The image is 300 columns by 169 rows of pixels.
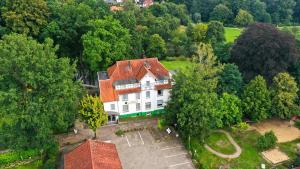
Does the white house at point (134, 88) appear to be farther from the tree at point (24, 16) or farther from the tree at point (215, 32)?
the tree at point (215, 32)

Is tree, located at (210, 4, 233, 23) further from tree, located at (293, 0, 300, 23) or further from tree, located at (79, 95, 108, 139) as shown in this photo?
tree, located at (79, 95, 108, 139)

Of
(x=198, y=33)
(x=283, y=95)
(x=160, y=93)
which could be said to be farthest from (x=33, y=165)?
(x=198, y=33)

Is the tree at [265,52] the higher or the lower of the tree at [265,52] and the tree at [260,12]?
the lower

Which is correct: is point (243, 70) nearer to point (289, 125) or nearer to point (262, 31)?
point (262, 31)

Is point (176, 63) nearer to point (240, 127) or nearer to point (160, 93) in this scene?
point (160, 93)

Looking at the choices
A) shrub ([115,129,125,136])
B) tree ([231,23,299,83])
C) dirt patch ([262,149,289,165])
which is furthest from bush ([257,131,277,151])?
shrub ([115,129,125,136])

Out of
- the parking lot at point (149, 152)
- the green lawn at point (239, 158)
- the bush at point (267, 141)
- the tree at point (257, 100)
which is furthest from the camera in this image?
the tree at point (257, 100)

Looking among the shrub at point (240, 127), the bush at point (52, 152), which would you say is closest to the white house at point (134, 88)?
the bush at point (52, 152)
